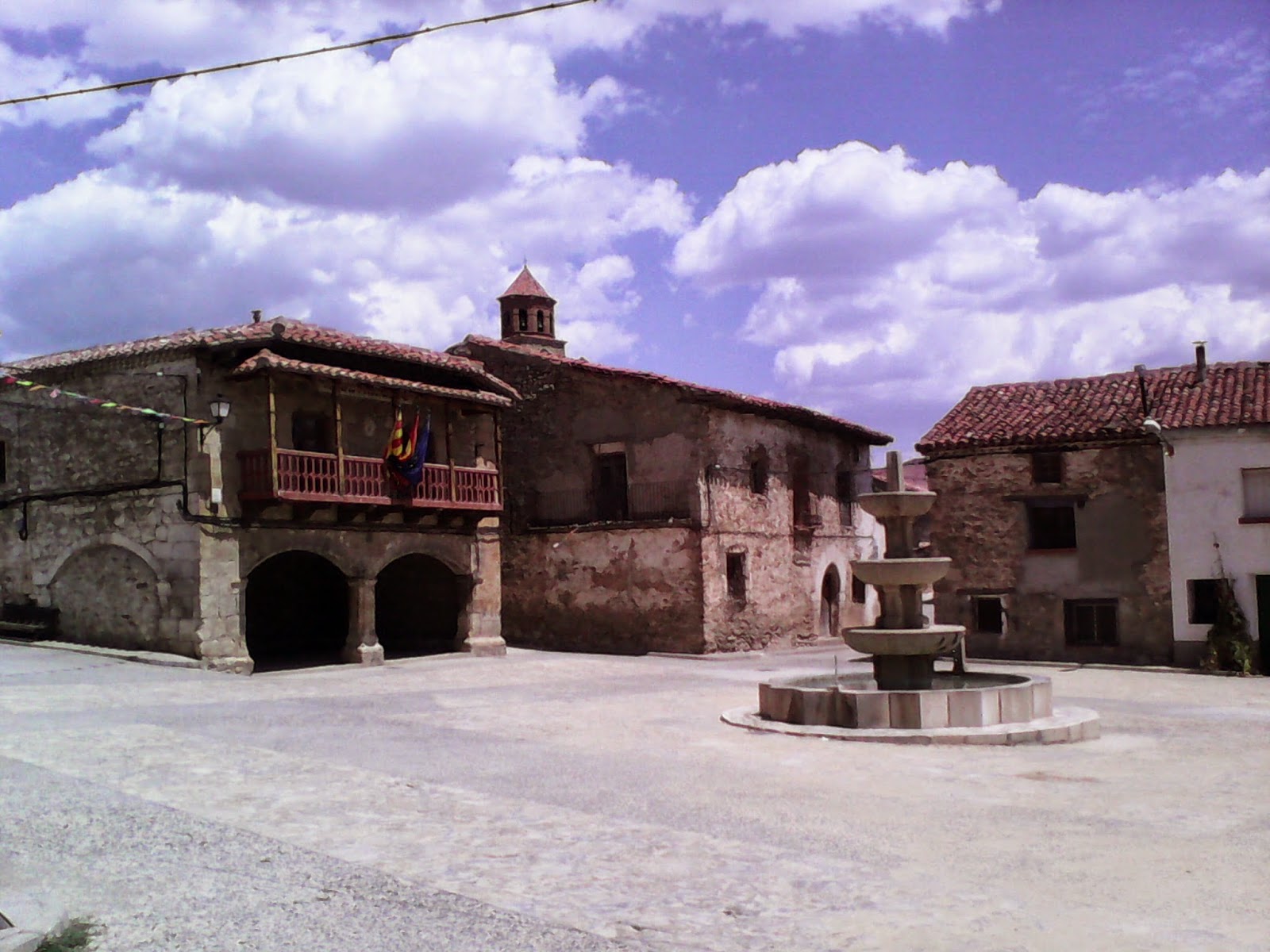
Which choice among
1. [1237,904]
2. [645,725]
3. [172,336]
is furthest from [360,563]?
[1237,904]

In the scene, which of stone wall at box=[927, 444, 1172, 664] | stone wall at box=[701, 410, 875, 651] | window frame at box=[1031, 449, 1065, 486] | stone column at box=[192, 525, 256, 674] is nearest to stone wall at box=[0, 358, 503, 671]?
stone column at box=[192, 525, 256, 674]

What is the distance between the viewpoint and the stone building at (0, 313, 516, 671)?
19.1 meters

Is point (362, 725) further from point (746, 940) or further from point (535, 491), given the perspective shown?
point (535, 491)

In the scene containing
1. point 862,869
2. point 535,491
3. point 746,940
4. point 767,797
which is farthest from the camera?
point 535,491

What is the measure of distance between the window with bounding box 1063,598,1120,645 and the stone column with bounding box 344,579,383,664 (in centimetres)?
1445

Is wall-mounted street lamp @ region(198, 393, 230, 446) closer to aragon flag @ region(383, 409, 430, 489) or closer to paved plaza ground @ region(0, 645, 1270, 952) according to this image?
aragon flag @ region(383, 409, 430, 489)

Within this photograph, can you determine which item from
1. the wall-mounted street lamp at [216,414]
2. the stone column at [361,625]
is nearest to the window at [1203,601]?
the stone column at [361,625]

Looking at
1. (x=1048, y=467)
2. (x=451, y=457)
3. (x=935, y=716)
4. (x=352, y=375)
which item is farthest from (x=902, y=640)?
(x=1048, y=467)

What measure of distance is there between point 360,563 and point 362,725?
29.7 feet

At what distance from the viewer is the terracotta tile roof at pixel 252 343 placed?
19.3 meters

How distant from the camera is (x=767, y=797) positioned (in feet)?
28.6

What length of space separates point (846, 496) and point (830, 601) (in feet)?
11.3

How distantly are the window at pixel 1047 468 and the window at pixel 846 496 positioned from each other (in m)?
8.71

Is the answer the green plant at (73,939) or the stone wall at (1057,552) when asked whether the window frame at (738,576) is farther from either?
the green plant at (73,939)
